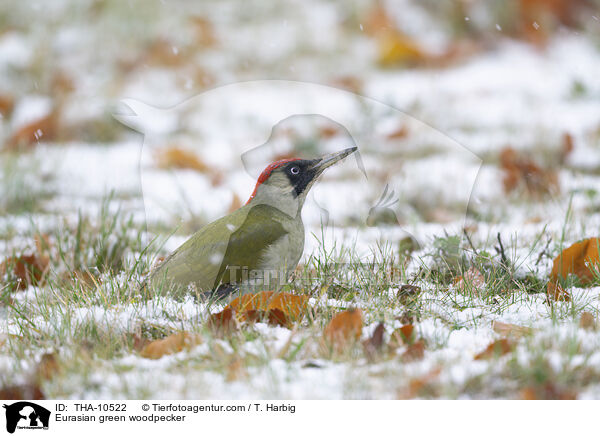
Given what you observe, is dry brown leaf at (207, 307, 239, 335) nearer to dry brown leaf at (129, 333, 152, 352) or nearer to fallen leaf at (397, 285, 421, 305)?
dry brown leaf at (129, 333, 152, 352)

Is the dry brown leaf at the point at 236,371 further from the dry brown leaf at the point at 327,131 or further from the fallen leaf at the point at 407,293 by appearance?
the dry brown leaf at the point at 327,131

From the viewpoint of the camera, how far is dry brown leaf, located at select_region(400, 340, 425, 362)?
209 cm

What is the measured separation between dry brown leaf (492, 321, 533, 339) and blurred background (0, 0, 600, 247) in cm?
102

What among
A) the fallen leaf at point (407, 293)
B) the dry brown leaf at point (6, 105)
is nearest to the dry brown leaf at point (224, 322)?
the fallen leaf at point (407, 293)

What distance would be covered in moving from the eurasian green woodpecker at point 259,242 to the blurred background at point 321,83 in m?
0.85

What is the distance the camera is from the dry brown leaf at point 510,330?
2.22 m

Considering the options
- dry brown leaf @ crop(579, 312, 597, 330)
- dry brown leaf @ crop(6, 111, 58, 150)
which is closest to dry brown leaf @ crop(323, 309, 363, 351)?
dry brown leaf @ crop(579, 312, 597, 330)

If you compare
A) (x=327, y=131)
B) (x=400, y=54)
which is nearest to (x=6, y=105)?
(x=327, y=131)

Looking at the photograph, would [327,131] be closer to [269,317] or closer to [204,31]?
[269,317]

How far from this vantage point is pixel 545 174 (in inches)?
176

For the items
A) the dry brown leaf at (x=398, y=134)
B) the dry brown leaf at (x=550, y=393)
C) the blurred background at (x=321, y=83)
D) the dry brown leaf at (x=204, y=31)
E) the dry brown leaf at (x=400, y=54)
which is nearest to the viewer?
the dry brown leaf at (x=550, y=393)
